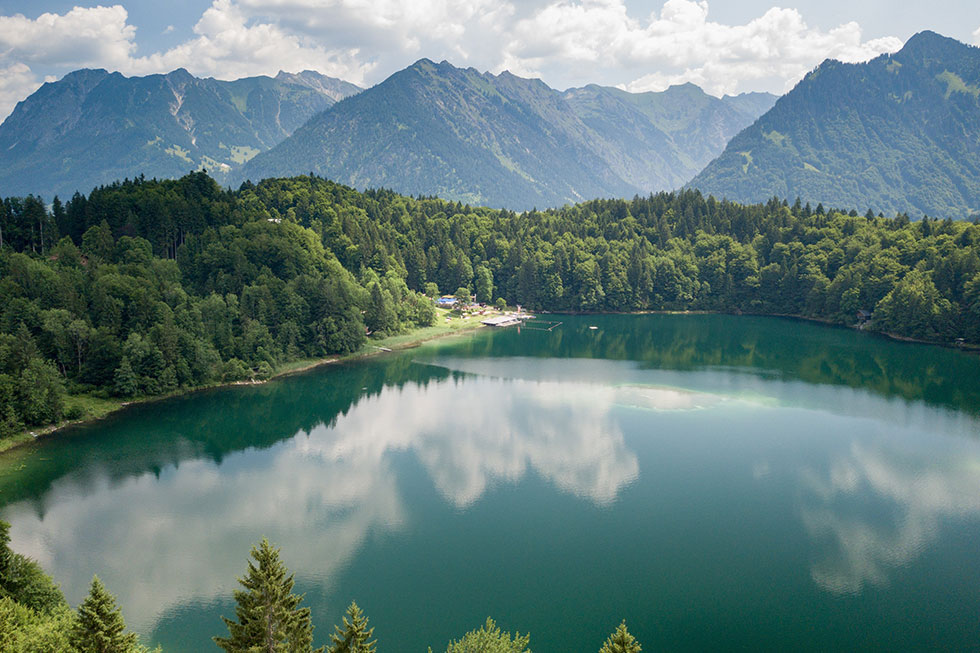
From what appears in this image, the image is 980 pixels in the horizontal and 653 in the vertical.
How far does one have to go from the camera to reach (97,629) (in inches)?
648

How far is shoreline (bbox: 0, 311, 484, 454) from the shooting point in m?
46.7

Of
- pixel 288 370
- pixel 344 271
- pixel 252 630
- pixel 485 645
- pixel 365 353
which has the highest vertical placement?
pixel 344 271

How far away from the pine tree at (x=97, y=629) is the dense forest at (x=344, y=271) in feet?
121

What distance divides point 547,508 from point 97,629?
24508 mm

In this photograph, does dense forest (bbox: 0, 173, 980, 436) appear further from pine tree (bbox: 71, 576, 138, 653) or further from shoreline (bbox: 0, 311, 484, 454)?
pine tree (bbox: 71, 576, 138, 653)

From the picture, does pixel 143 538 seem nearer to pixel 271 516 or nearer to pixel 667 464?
pixel 271 516

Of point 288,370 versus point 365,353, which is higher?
point 365,353

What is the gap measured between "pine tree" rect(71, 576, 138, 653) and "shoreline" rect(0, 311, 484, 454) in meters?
34.6

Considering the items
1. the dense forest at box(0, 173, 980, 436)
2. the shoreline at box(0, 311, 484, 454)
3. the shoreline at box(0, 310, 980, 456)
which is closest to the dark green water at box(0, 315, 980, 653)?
the shoreline at box(0, 311, 484, 454)

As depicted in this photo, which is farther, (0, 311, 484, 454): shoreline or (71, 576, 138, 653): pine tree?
(0, 311, 484, 454): shoreline

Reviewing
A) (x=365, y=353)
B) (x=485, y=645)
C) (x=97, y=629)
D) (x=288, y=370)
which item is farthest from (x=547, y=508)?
(x=365, y=353)

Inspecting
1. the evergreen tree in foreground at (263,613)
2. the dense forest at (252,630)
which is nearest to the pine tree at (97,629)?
the dense forest at (252,630)

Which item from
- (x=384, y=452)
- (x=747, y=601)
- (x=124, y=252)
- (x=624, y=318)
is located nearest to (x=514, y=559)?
(x=747, y=601)

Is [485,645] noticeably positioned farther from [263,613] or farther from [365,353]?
[365,353]
